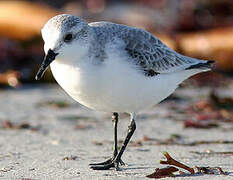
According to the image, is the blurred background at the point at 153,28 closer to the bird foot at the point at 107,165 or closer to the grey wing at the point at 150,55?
the grey wing at the point at 150,55

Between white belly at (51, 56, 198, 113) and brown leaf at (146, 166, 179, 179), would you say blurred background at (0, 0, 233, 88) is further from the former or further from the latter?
brown leaf at (146, 166, 179, 179)

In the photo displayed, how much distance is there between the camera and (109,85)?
4.43 m

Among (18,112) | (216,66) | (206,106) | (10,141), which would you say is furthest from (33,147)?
(216,66)

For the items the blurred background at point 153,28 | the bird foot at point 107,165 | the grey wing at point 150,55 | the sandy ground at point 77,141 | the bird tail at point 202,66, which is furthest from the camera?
the blurred background at point 153,28

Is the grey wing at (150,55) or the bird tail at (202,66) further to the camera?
the bird tail at (202,66)

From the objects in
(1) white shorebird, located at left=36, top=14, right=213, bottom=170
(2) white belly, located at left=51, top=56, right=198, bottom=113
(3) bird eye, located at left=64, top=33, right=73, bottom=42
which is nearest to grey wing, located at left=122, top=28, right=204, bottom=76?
(1) white shorebird, located at left=36, top=14, right=213, bottom=170

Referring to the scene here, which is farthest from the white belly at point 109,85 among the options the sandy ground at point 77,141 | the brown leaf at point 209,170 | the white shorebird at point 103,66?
the brown leaf at point 209,170

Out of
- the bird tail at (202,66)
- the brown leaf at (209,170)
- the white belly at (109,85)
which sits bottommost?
the brown leaf at (209,170)

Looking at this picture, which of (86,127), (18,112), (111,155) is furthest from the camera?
(18,112)

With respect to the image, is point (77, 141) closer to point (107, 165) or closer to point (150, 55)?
point (107, 165)

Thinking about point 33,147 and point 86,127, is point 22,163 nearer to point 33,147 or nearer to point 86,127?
point 33,147

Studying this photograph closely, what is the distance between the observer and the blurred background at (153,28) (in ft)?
30.8

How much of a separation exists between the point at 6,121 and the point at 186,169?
2795 millimetres

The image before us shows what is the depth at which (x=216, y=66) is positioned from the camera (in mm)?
9484
